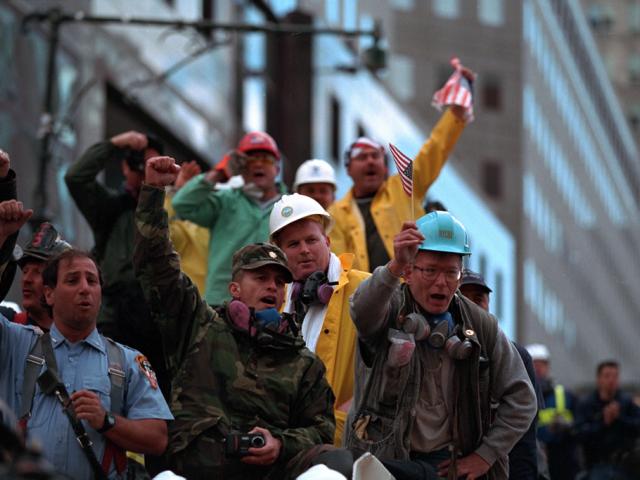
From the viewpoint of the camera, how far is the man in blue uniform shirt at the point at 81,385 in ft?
28.2

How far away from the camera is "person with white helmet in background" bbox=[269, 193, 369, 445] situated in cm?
1073

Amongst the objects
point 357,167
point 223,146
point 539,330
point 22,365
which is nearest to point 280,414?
point 22,365

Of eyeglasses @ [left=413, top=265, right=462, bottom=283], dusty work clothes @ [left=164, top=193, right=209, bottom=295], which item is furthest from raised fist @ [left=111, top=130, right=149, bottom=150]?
eyeglasses @ [left=413, top=265, right=462, bottom=283]

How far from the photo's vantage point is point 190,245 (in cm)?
1388

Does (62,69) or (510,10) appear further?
(510,10)

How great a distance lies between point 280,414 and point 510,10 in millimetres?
72176

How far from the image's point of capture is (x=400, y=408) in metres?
9.59

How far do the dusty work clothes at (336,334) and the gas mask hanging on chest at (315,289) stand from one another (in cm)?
4

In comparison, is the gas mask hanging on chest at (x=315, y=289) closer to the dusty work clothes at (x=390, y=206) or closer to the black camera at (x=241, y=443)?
the black camera at (x=241, y=443)

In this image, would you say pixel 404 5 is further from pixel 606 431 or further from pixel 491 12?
pixel 606 431

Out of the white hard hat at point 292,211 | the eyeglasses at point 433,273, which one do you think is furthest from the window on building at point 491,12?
the eyeglasses at point 433,273

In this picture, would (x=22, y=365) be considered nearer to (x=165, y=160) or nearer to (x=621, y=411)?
(x=165, y=160)

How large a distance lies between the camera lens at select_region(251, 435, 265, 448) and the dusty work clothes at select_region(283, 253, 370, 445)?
5.51 feet

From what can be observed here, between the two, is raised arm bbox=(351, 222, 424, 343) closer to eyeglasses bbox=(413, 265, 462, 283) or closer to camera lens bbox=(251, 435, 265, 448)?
eyeglasses bbox=(413, 265, 462, 283)
